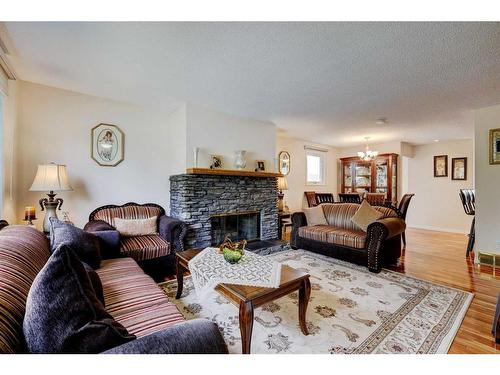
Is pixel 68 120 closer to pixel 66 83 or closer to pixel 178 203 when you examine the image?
pixel 66 83

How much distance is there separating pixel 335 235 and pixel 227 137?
7.61ft

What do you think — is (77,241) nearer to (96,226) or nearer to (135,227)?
(96,226)

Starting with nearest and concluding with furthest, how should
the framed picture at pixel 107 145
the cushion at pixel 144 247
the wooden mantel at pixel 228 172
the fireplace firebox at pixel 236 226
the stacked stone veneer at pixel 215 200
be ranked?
the cushion at pixel 144 247
the framed picture at pixel 107 145
the wooden mantel at pixel 228 172
the stacked stone veneer at pixel 215 200
the fireplace firebox at pixel 236 226

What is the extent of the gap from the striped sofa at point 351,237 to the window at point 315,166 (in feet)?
7.32

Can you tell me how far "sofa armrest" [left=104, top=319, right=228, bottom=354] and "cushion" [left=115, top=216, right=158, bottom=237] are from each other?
2.58m

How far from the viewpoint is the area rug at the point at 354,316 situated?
1683 millimetres

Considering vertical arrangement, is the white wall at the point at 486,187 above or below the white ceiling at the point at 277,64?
below

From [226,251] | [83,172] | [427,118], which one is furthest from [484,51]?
[83,172]

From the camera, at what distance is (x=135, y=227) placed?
10.3ft

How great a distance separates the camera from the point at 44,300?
0.77 metres

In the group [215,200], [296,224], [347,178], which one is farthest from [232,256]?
[347,178]

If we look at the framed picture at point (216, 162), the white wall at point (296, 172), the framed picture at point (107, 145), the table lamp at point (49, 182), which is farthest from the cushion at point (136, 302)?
the white wall at point (296, 172)

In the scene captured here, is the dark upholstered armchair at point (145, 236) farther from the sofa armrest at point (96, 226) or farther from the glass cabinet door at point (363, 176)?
the glass cabinet door at point (363, 176)
